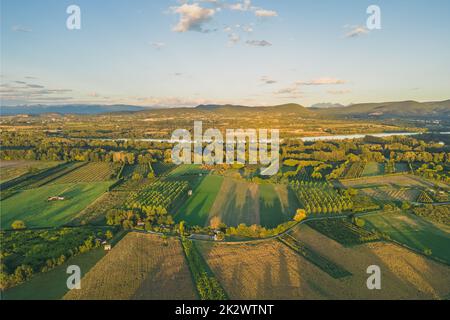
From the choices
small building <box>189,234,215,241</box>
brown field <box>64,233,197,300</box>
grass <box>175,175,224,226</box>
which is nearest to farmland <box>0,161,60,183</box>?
grass <box>175,175,224,226</box>

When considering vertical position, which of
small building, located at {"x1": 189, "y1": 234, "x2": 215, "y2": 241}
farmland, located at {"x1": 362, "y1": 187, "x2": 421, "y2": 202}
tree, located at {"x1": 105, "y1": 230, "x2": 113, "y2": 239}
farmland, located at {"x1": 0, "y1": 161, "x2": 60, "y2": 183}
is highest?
farmland, located at {"x1": 0, "y1": 161, "x2": 60, "y2": 183}

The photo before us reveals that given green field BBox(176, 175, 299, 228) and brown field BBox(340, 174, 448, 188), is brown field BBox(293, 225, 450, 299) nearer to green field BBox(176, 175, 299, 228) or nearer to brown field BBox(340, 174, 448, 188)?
green field BBox(176, 175, 299, 228)

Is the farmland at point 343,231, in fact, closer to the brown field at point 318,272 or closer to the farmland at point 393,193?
the brown field at point 318,272

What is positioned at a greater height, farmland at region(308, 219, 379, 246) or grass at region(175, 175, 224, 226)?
grass at region(175, 175, 224, 226)

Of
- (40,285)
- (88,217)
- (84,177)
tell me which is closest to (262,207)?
(88,217)

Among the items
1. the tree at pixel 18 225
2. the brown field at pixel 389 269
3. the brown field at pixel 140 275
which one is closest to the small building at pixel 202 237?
the brown field at pixel 140 275

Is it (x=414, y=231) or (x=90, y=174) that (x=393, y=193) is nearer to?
(x=414, y=231)

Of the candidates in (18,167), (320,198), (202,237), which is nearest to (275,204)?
(320,198)
